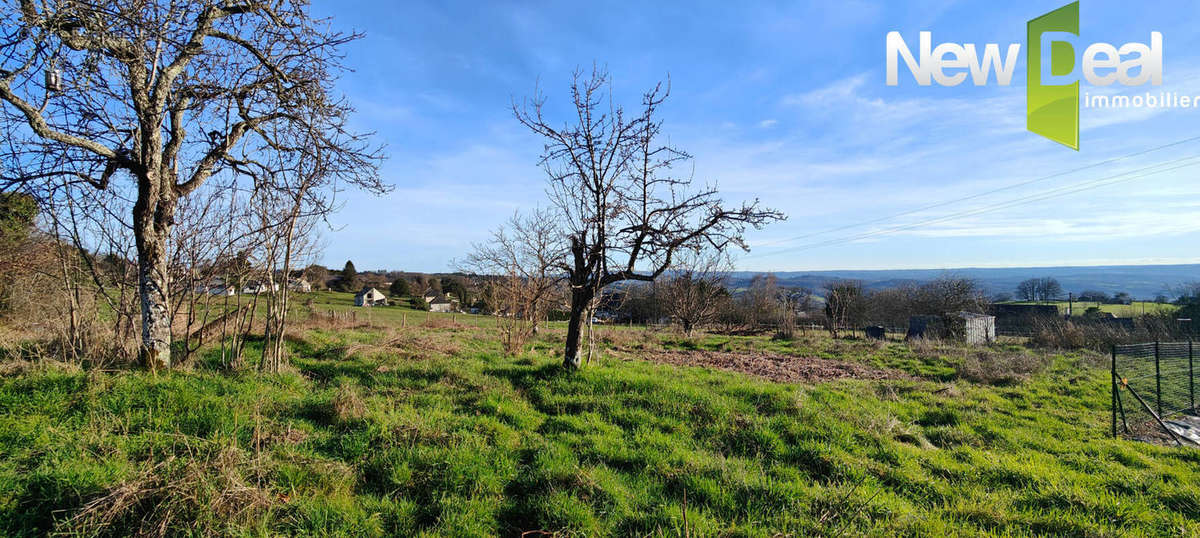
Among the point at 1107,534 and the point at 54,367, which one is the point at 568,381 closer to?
the point at 1107,534

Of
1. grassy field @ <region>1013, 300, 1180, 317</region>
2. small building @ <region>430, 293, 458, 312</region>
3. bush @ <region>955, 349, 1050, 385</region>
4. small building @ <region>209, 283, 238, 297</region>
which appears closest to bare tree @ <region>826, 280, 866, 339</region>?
bush @ <region>955, 349, 1050, 385</region>

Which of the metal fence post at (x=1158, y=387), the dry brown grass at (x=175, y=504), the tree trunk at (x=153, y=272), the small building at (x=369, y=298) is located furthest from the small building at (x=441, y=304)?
the metal fence post at (x=1158, y=387)

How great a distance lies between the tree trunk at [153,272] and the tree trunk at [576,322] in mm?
5671

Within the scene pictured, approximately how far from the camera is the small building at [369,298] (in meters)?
47.3

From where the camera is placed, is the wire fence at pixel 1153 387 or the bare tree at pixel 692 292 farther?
the bare tree at pixel 692 292

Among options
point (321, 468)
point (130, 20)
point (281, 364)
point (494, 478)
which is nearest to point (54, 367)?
point (281, 364)

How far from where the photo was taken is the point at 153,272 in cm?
618

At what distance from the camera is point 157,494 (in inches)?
123

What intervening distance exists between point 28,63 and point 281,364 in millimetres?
4487

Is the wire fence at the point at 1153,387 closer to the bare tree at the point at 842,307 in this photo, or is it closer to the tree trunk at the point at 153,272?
the tree trunk at the point at 153,272

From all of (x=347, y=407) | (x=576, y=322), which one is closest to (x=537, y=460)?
(x=347, y=407)

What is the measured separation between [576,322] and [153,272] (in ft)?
19.6

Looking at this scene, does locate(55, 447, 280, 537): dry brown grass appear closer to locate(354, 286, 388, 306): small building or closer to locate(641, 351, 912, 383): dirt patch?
locate(641, 351, 912, 383): dirt patch

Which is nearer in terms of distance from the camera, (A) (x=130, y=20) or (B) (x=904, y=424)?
(A) (x=130, y=20)
